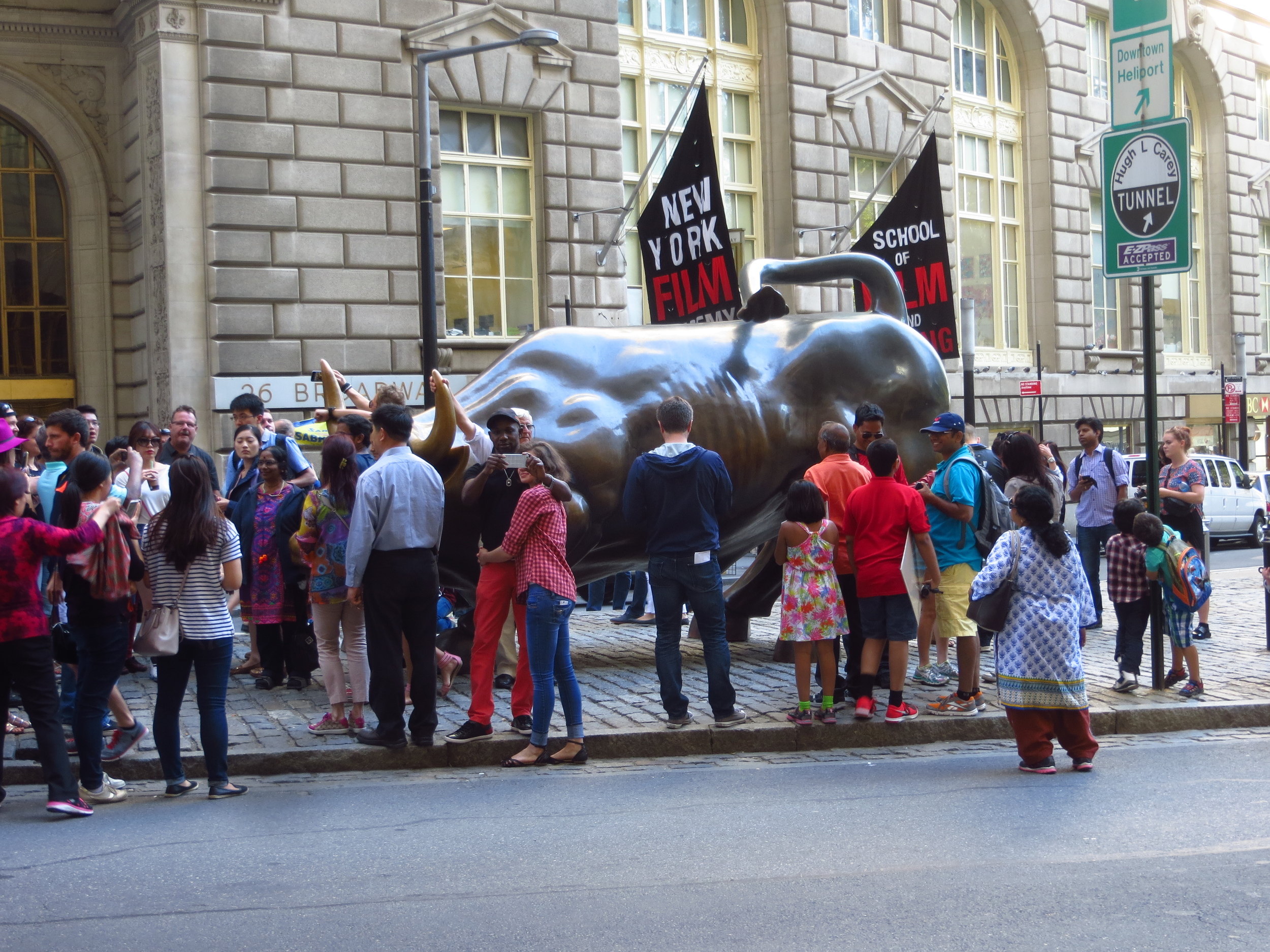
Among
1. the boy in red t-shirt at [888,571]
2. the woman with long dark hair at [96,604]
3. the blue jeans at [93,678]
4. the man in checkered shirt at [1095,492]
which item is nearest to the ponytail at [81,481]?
the woman with long dark hair at [96,604]

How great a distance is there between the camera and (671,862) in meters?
5.58

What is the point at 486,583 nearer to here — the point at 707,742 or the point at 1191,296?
the point at 707,742

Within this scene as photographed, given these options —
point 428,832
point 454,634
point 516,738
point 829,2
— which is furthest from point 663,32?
point 428,832

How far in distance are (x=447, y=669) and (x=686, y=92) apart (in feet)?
50.2

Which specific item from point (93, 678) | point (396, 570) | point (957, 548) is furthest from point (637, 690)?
point (93, 678)

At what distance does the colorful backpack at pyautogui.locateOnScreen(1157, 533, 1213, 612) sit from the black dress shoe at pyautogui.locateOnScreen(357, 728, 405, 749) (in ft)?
16.7

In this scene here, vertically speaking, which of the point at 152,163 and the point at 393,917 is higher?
the point at 152,163

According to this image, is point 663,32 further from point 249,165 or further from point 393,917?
point 393,917

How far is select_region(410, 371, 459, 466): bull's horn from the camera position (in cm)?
790

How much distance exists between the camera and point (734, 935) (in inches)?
183

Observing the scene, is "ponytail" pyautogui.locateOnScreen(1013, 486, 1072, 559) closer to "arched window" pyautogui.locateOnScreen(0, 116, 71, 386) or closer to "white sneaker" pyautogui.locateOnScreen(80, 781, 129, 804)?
"white sneaker" pyautogui.locateOnScreen(80, 781, 129, 804)

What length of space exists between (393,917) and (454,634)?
4.93 meters

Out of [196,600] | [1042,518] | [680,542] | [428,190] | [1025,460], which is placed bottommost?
[196,600]

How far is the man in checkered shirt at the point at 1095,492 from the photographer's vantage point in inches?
483
